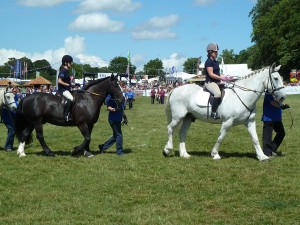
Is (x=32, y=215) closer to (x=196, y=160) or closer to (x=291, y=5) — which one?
(x=196, y=160)

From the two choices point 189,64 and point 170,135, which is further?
point 189,64

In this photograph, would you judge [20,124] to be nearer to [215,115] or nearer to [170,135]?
[170,135]

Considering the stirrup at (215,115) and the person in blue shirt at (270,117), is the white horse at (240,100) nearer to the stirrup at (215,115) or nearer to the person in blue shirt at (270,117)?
the stirrup at (215,115)

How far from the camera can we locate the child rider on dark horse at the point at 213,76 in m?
11.3

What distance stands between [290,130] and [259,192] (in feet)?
35.4

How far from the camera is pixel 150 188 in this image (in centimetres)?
837

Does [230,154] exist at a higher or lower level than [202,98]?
lower

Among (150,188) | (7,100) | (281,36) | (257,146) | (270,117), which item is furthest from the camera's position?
(281,36)

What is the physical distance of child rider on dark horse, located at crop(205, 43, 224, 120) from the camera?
11312 millimetres

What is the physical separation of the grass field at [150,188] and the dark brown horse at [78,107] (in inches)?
35.2

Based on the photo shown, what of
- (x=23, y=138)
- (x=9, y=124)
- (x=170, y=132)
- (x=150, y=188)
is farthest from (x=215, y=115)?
(x=9, y=124)

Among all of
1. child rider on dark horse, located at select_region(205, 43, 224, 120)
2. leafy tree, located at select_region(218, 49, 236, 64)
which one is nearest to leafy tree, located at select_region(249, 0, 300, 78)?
child rider on dark horse, located at select_region(205, 43, 224, 120)

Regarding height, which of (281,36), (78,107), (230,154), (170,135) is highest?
(281,36)

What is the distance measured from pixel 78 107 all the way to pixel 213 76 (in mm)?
3689
